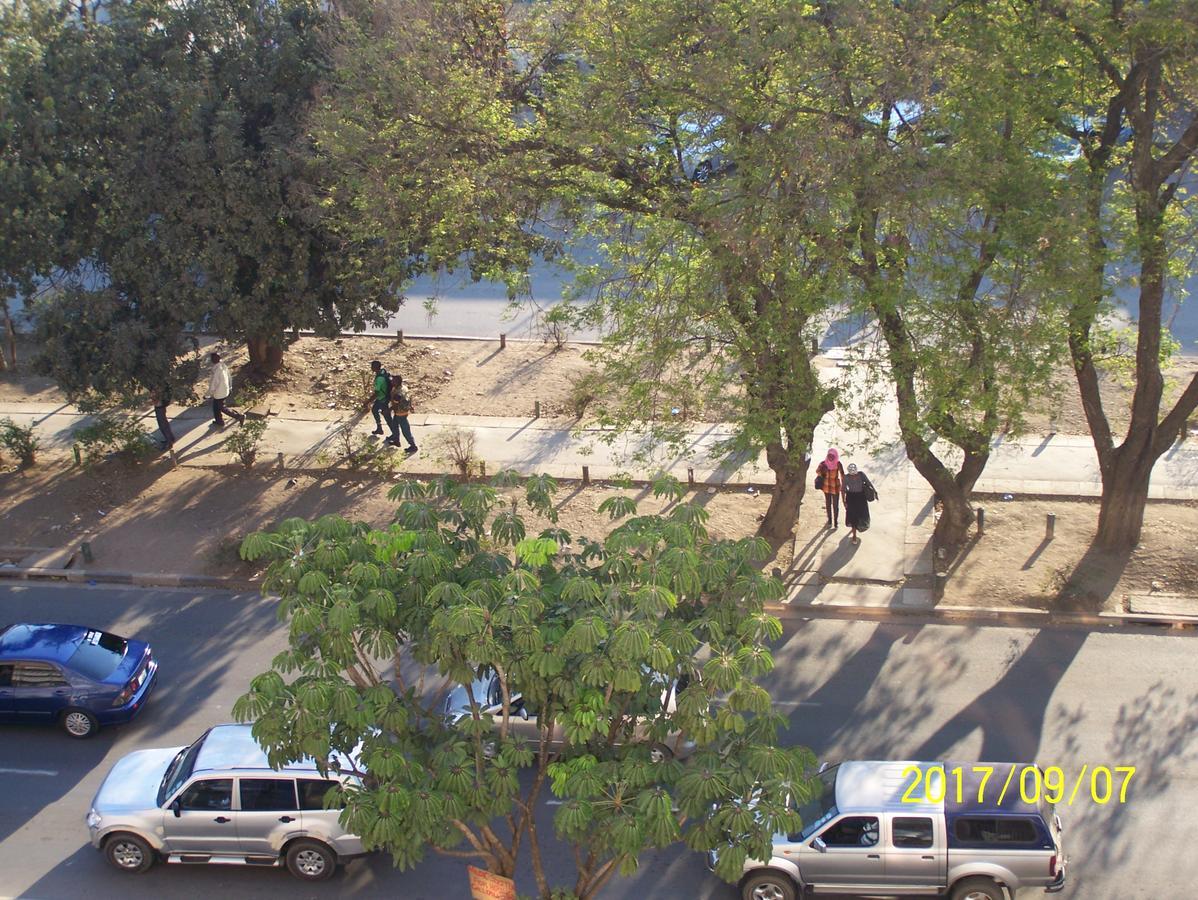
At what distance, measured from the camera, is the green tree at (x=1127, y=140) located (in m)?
13.2

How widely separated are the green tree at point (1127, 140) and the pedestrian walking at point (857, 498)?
10.6ft

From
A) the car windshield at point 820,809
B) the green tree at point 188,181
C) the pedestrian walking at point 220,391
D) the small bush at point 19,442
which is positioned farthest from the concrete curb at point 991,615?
the small bush at point 19,442

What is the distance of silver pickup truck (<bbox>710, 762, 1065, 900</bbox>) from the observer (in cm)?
1070

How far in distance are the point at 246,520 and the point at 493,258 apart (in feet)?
19.3

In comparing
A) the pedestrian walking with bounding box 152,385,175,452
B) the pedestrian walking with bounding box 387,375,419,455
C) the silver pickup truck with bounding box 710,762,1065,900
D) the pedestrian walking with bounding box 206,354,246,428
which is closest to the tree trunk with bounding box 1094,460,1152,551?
the silver pickup truck with bounding box 710,762,1065,900

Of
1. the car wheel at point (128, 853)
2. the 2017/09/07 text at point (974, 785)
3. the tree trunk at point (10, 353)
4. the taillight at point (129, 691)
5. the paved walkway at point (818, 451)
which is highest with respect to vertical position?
the tree trunk at point (10, 353)

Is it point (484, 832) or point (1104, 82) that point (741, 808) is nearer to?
point (484, 832)

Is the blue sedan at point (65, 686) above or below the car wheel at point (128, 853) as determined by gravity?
above

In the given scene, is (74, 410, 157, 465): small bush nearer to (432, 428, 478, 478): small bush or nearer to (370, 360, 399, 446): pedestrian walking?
(370, 360, 399, 446): pedestrian walking

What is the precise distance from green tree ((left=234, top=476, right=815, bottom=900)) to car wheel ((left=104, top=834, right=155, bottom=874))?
4207 mm

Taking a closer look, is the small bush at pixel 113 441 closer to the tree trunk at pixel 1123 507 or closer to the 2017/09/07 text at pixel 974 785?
the 2017/09/07 text at pixel 974 785

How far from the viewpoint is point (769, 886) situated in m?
11.1

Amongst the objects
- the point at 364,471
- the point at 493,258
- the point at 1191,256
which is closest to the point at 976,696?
the point at 1191,256

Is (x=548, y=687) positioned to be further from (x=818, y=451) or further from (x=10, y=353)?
(x=10, y=353)
